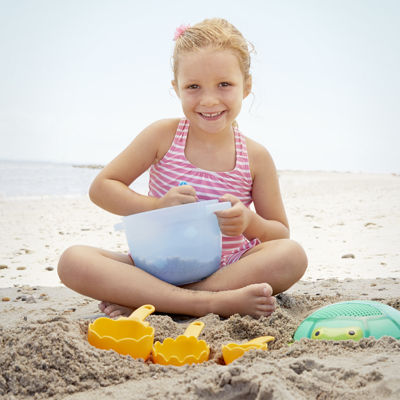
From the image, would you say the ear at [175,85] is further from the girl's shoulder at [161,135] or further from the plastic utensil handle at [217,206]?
the plastic utensil handle at [217,206]

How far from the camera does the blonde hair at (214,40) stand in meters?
2.17

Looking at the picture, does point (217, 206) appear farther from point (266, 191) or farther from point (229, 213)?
point (266, 191)

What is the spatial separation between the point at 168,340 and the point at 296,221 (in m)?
4.09

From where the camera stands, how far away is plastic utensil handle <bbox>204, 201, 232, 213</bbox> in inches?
74.7

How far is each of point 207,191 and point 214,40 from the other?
2.28 ft

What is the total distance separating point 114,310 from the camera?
200 cm

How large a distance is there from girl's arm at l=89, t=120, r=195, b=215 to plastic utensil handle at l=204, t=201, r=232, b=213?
0.80 feet

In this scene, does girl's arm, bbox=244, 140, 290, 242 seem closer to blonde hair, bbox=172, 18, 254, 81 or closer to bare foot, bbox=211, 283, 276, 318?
blonde hair, bbox=172, 18, 254, 81

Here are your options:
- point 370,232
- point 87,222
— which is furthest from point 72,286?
point 87,222

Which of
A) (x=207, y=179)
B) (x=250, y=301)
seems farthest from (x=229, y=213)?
(x=207, y=179)

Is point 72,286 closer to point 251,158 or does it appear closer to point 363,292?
point 251,158

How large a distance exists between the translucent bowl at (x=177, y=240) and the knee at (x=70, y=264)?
24 centimetres

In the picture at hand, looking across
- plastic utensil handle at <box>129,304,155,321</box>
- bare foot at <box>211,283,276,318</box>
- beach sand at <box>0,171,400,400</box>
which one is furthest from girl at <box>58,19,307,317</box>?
plastic utensil handle at <box>129,304,155,321</box>

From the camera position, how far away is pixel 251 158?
246 centimetres
